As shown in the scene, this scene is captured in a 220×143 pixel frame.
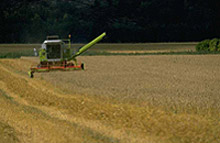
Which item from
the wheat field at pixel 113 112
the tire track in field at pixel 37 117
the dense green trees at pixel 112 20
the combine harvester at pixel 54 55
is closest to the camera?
the tire track in field at pixel 37 117

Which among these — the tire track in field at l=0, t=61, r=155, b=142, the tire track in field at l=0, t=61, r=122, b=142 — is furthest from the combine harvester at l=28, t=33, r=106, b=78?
the tire track in field at l=0, t=61, r=122, b=142

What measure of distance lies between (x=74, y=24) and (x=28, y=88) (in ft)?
116

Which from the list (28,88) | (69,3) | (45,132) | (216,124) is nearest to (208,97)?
(216,124)

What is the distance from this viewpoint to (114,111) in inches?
462

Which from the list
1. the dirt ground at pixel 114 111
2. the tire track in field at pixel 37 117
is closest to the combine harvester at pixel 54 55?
the tire track in field at pixel 37 117

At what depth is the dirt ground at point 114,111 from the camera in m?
9.13

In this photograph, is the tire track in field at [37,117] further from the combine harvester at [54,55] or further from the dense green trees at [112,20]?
the dense green trees at [112,20]

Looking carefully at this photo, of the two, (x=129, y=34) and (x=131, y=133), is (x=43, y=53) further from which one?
(x=129, y=34)

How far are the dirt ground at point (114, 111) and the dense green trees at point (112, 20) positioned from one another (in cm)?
3436

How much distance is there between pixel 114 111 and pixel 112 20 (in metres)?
42.1

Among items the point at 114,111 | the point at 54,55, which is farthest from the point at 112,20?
the point at 114,111

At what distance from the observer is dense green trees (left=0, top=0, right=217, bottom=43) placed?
5231cm

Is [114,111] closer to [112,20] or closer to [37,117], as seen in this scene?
[37,117]

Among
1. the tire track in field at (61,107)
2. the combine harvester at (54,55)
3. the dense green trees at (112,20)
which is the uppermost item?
the dense green trees at (112,20)
